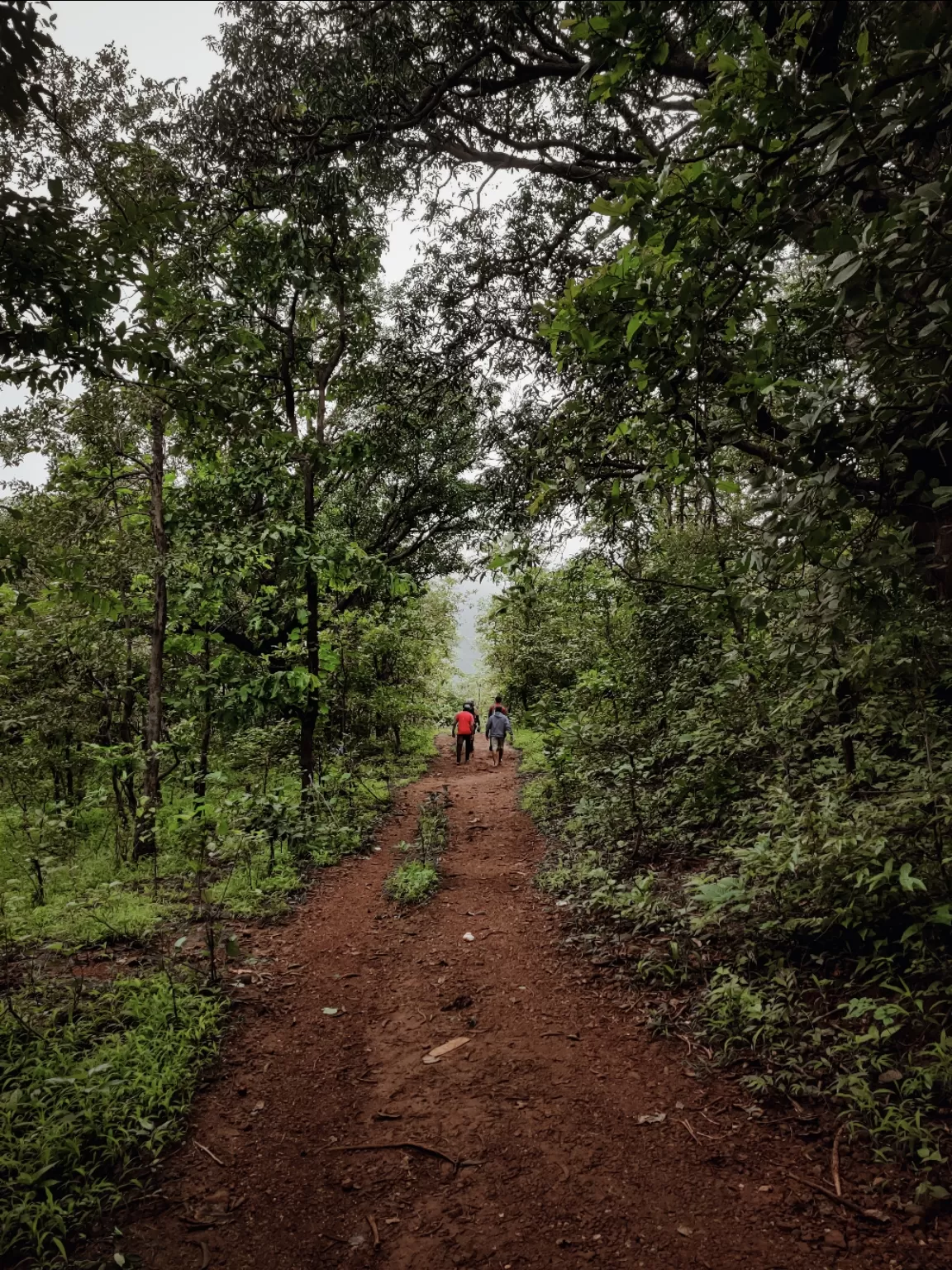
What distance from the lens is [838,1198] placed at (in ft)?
9.55

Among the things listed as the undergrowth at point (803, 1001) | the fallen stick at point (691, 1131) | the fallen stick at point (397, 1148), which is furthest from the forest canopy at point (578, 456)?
the fallen stick at point (397, 1148)

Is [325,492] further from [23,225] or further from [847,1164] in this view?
[847,1164]

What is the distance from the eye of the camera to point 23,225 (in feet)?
11.4

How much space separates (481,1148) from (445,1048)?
1.04 m

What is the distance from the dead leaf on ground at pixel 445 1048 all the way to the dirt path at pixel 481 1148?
0.17 feet

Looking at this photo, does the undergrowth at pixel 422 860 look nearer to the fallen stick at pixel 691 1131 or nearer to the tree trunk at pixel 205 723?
the tree trunk at pixel 205 723

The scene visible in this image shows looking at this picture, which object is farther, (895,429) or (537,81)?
(537,81)

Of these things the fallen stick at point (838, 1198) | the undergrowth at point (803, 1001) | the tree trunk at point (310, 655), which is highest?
the tree trunk at point (310, 655)

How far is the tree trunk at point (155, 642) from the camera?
9.09 meters

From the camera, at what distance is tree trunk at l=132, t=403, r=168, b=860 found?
909 cm

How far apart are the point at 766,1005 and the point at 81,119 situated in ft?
33.6

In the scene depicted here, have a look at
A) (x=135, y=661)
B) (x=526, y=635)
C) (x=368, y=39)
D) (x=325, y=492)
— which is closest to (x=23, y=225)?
(x=368, y=39)

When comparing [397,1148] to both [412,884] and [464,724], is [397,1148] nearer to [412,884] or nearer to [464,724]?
[412,884]

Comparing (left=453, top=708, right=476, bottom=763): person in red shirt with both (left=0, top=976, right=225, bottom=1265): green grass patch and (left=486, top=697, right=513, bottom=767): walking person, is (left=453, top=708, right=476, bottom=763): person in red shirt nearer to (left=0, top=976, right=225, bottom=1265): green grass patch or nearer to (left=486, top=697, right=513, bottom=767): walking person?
(left=486, top=697, right=513, bottom=767): walking person
